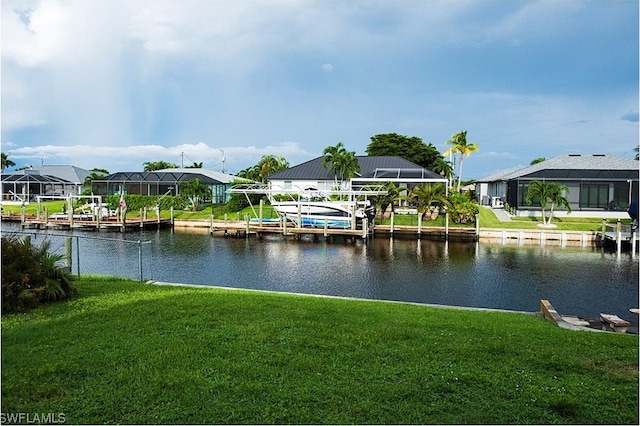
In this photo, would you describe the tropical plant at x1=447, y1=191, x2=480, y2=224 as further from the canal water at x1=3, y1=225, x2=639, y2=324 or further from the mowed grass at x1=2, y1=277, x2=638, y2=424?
the mowed grass at x1=2, y1=277, x2=638, y2=424

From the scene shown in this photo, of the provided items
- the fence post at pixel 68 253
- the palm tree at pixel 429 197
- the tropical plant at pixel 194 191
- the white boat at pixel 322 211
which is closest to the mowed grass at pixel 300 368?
the fence post at pixel 68 253

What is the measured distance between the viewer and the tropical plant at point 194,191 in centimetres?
5216

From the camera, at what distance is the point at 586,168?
45.3m

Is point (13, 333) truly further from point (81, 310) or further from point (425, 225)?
point (425, 225)

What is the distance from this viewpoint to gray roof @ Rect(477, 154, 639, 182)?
43.7 m

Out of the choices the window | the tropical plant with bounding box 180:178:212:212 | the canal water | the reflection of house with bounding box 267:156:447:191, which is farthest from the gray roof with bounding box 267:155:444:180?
the canal water

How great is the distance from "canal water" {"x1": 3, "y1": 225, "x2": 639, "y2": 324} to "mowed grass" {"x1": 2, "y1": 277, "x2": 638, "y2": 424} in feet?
31.9

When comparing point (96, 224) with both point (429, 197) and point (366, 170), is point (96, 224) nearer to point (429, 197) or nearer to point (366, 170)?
point (366, 170)

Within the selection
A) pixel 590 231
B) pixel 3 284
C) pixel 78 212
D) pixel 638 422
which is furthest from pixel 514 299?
pixel 78 212

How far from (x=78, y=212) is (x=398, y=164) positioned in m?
34.6

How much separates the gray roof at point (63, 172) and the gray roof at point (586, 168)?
58292 mm

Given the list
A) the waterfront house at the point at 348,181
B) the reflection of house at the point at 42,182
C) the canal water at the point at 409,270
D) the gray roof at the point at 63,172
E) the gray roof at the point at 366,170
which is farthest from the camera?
the gray roof at the point at 63,172

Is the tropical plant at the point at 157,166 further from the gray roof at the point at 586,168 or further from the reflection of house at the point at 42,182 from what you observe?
the gray roof at the point at 586,168

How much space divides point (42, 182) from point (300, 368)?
68.7m
